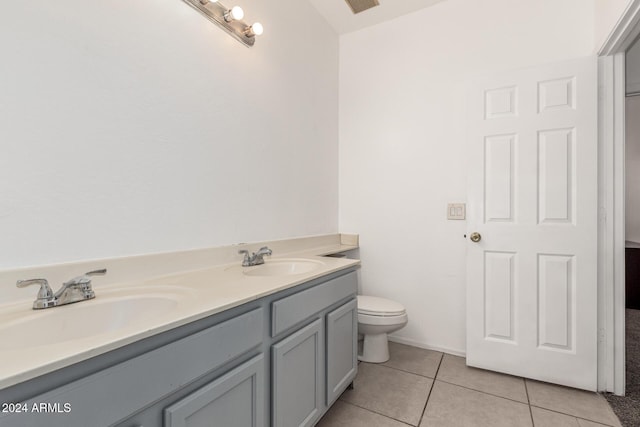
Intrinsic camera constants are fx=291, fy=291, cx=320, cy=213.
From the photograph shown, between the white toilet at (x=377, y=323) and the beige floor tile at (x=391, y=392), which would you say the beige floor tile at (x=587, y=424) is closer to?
the beige floor tile at (x=391, y=392)

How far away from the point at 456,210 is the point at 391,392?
1314 millimetres

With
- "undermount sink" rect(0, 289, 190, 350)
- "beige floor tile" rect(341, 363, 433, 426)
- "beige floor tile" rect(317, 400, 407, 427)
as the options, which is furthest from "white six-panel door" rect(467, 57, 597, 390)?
"undermount sink" rect(0, 289, 190, 350)

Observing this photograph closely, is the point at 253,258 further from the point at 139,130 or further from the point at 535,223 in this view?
the point at 535,223

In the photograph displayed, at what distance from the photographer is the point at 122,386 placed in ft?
2.05

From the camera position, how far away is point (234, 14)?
148 centimetres

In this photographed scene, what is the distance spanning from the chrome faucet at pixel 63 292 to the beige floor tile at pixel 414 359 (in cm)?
184

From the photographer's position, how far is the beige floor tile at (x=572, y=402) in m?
1.51

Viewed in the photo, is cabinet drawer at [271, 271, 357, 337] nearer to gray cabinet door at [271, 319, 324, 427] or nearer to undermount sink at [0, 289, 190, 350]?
gray cabinet door at [271, 319, 324, 427]

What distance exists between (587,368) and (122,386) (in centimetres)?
234

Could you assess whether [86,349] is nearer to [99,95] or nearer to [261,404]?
[261,404]

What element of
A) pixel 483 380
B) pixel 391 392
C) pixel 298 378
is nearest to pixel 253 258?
pixel 298 378

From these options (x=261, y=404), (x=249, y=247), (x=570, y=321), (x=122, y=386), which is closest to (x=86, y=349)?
(x=122, y=386)

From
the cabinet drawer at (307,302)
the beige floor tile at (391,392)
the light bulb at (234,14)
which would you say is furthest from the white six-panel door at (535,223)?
the light bulb at (234,14)

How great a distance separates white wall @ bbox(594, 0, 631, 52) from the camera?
1427 mm
